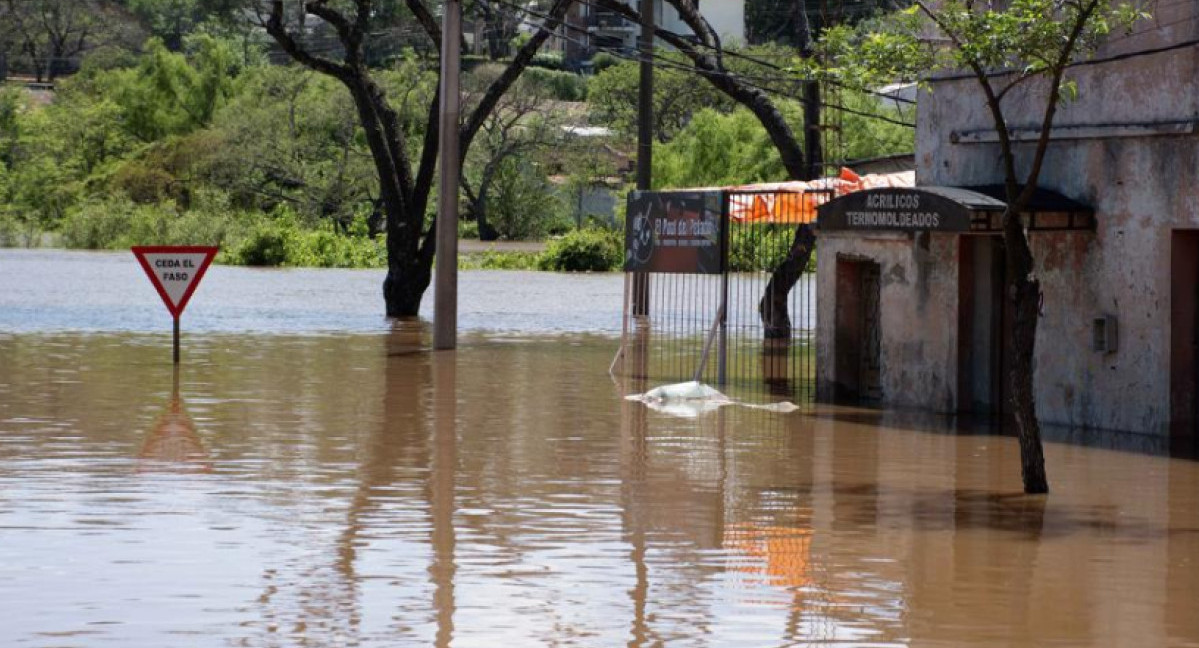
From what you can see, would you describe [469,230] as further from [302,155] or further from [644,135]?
[644,135]

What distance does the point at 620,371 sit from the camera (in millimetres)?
27562

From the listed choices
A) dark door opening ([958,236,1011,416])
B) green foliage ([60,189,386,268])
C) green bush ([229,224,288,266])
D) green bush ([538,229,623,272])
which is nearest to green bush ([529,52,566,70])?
green foliage ([60,189,386,268])

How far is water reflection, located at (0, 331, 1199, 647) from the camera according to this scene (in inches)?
408

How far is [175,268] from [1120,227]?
11073mm

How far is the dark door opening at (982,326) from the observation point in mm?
21922

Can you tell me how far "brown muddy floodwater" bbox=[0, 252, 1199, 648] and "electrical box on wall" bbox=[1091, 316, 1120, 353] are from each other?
3.69ft

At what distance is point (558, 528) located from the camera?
43.9 feet

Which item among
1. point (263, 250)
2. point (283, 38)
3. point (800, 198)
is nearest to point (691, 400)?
point (800, 198)

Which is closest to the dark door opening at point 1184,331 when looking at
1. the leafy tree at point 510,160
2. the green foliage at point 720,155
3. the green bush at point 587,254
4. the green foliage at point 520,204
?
the green bush at point 587,254

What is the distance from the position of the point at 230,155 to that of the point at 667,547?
253ft

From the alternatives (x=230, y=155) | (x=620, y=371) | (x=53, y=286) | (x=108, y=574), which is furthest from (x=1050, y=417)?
(x=230, y=155)

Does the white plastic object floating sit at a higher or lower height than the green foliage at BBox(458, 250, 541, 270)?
lower

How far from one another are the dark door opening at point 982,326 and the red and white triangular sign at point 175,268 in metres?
8.63

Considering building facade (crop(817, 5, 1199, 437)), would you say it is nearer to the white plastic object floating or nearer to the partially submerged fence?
the partially submerged fence
